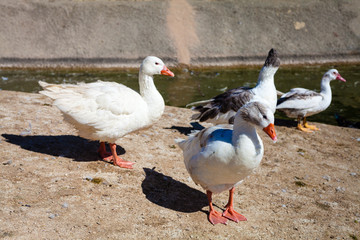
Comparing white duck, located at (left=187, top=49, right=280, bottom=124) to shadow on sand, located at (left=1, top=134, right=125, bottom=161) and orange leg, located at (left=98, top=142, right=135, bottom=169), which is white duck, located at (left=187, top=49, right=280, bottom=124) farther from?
orange leg, located at (left=98, top=142, right=135, bottom=169)

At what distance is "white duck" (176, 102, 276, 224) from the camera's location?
14.6ft

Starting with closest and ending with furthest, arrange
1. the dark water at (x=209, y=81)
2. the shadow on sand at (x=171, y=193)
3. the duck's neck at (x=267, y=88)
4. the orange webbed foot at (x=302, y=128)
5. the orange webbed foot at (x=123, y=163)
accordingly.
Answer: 1. the shadow on sand at (x=171, y=193)
2. the orange webbed foot at (x=123, y=163)
3. the duck's neck at (x=267, y=88)
4. the orange webbed foot at (x=302, y=128)
5. the dark water at (x=209, y=81)

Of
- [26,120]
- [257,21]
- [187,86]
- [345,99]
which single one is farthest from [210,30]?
[26,120]

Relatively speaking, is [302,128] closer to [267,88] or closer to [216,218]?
[267,88]

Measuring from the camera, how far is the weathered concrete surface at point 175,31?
59.0 ft

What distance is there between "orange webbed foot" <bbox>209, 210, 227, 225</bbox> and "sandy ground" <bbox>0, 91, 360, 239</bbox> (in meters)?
0.07

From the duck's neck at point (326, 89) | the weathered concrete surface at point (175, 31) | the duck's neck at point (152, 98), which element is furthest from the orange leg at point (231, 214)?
the weathered concrete surface at point (175, 31)

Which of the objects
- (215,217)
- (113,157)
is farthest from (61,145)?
(215,217)

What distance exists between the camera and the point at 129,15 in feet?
64.1

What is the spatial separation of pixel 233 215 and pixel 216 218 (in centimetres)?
29

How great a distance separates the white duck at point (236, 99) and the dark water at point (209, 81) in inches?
145

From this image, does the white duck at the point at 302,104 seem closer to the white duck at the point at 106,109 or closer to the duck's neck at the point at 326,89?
the duck's neck at the point at 326,89

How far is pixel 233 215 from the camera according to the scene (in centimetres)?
520

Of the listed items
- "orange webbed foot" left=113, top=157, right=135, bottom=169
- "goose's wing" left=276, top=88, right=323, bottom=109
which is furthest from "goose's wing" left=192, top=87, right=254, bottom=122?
"orange webbed foot" left=113, top=157, right=135, bottom=169
